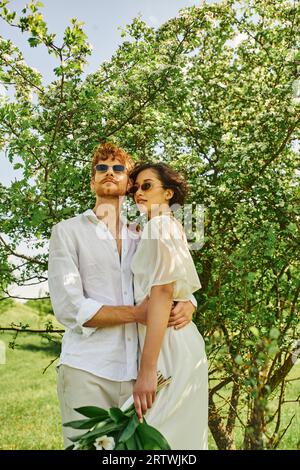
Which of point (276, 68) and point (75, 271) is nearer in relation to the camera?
point (75, 271)

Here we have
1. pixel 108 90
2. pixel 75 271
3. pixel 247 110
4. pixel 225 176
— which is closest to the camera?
pixel 75 271

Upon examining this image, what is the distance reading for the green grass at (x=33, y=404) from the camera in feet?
27.9

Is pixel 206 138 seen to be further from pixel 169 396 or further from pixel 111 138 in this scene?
pixel 169 396

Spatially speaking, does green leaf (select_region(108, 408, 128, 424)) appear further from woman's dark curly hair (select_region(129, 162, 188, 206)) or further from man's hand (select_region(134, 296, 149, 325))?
woman's dark curly hair (select_region(129, 162, 188, 206))

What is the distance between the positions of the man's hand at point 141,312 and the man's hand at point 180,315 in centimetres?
12

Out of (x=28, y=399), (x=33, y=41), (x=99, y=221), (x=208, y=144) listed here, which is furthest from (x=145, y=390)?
(x=28, y=399)

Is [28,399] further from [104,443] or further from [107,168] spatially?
[104,443]

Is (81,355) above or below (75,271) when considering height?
Result: below

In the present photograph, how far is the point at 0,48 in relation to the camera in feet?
17.7

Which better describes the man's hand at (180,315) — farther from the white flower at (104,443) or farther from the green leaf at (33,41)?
the green leaf at (33,41)

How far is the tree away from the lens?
478 cm

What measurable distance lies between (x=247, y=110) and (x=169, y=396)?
13.1ft

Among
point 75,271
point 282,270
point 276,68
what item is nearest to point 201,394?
point 75,271

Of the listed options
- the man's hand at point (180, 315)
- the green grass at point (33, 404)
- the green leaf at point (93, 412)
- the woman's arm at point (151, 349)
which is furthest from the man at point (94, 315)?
the green grass at point (33, 404)
